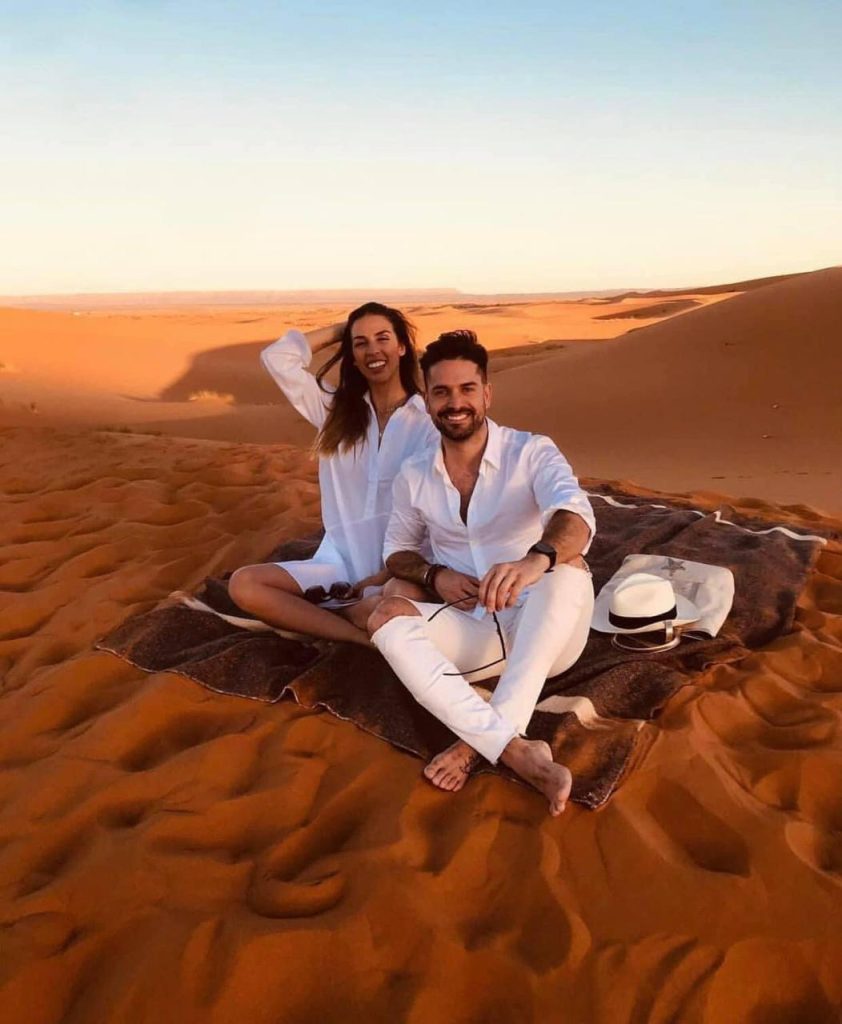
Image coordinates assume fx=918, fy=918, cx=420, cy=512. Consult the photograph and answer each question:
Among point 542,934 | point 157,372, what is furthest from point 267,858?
point 157,372

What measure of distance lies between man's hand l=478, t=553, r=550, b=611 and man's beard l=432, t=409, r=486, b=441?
61cm

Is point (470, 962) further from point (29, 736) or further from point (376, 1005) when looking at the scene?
point (29, 736)

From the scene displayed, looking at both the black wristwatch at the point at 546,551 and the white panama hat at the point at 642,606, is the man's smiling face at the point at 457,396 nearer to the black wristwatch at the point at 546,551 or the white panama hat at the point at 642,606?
the black wristwatch at the point at 546,551

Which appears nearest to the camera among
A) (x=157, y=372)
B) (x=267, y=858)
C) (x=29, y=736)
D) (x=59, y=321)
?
(x=267, y=858)

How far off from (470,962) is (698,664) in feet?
5.93

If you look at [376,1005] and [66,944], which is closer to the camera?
[376,1005]

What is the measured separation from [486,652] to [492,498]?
584mm

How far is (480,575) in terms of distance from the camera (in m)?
3.57

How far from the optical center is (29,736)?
3.60 metres

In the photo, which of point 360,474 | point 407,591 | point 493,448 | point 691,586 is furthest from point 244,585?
point 691,586

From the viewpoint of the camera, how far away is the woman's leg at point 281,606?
156 inches

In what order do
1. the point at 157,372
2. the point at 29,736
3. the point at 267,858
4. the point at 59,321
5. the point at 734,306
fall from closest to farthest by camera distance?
the point at 267,858
the point at 29,736
the point at 734,306
the point at 157,372
the point at 59,321

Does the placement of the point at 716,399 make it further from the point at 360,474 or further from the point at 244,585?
the point at 244,585

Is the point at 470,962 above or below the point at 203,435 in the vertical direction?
above
